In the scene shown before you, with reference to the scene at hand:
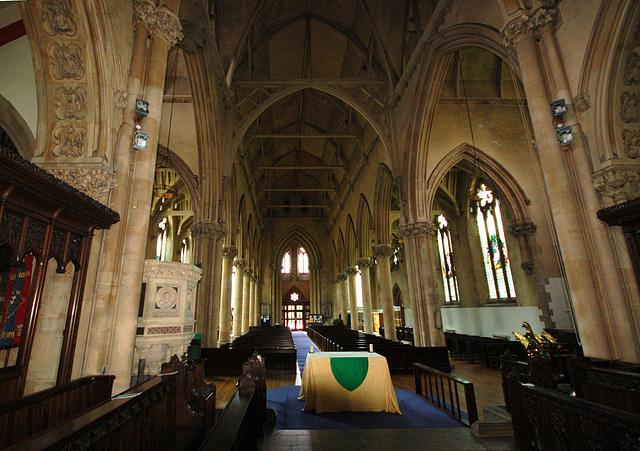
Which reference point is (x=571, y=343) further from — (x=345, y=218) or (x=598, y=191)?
(x=345, y=218)

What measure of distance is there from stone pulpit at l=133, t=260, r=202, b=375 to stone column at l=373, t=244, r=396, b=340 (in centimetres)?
1020

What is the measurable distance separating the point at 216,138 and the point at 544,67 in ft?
27.2

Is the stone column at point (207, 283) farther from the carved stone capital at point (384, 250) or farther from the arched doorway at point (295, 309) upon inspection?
the arched doorway at point (295, 309)

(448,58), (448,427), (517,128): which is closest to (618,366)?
(448,427)

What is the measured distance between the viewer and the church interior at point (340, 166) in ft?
12.4

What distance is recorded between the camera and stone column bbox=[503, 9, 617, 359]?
4148mm

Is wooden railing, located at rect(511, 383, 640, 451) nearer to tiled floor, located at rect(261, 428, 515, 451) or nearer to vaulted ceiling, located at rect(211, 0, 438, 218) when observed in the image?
tiled floor, located at rect(261, 428, 515, 451)

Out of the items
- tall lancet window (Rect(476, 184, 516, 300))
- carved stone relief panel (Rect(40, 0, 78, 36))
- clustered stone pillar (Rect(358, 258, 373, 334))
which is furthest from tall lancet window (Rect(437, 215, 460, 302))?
carved stone relief panel (Rect(40, 0, 78, 36))

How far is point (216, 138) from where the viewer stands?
33.5 ft

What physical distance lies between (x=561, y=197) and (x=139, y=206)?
556 centimetres

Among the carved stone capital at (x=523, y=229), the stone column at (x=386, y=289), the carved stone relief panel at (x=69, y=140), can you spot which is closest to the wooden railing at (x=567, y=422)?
the carved stone relief panel at (x=69, y=140)

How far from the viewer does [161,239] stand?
18109 mm

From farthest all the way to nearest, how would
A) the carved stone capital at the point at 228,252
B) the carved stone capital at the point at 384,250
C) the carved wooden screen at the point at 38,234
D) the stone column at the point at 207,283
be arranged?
1. the carved stone capital at the point at 384,250
2. the carved stone capital at the point at 228,252
3. the stone column at the point at 207,283
4. the carved wooden screen at the point at 38,234

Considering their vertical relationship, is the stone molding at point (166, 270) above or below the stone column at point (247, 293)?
below
